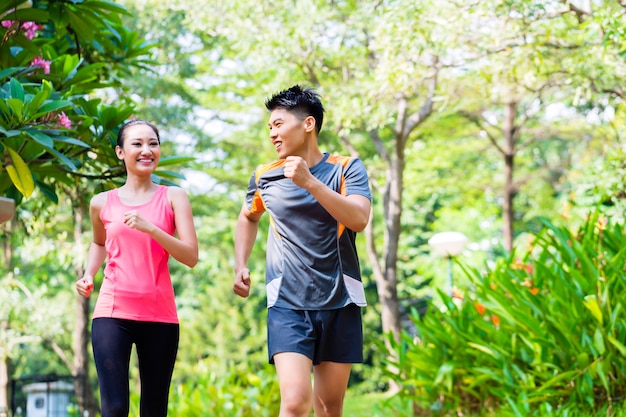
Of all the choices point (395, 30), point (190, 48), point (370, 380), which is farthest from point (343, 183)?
point (370, 380)

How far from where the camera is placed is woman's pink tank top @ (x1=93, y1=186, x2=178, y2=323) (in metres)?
3.13

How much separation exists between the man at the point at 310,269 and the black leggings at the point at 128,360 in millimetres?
410

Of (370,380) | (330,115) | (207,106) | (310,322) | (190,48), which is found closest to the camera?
(310,322)

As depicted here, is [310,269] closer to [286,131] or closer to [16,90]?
[286,131]

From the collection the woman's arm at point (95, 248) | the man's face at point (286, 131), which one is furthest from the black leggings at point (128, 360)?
the man's face at point (286, 131)

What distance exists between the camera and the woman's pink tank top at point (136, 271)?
313cm

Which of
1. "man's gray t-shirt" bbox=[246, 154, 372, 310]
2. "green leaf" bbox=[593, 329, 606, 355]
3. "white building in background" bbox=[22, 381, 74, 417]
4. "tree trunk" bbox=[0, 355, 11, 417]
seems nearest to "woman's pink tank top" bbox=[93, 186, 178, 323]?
"man's gray t-shirt" bbox=[246, 154, 372, 310]

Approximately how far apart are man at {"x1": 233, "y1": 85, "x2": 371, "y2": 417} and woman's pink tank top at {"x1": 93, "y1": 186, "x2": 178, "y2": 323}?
1.14 feet

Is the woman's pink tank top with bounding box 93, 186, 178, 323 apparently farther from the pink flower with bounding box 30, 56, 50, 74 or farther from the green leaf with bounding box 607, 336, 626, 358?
the green leaf with bounding box 607, 336, 626, 358

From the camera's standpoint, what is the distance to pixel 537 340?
5195mm

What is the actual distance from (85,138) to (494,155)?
17.7 meters

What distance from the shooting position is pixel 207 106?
17844mm

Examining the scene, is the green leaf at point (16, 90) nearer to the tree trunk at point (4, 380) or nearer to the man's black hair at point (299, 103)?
the man's black hair at point (299, 103)

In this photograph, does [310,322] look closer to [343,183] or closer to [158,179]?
[343,183]
